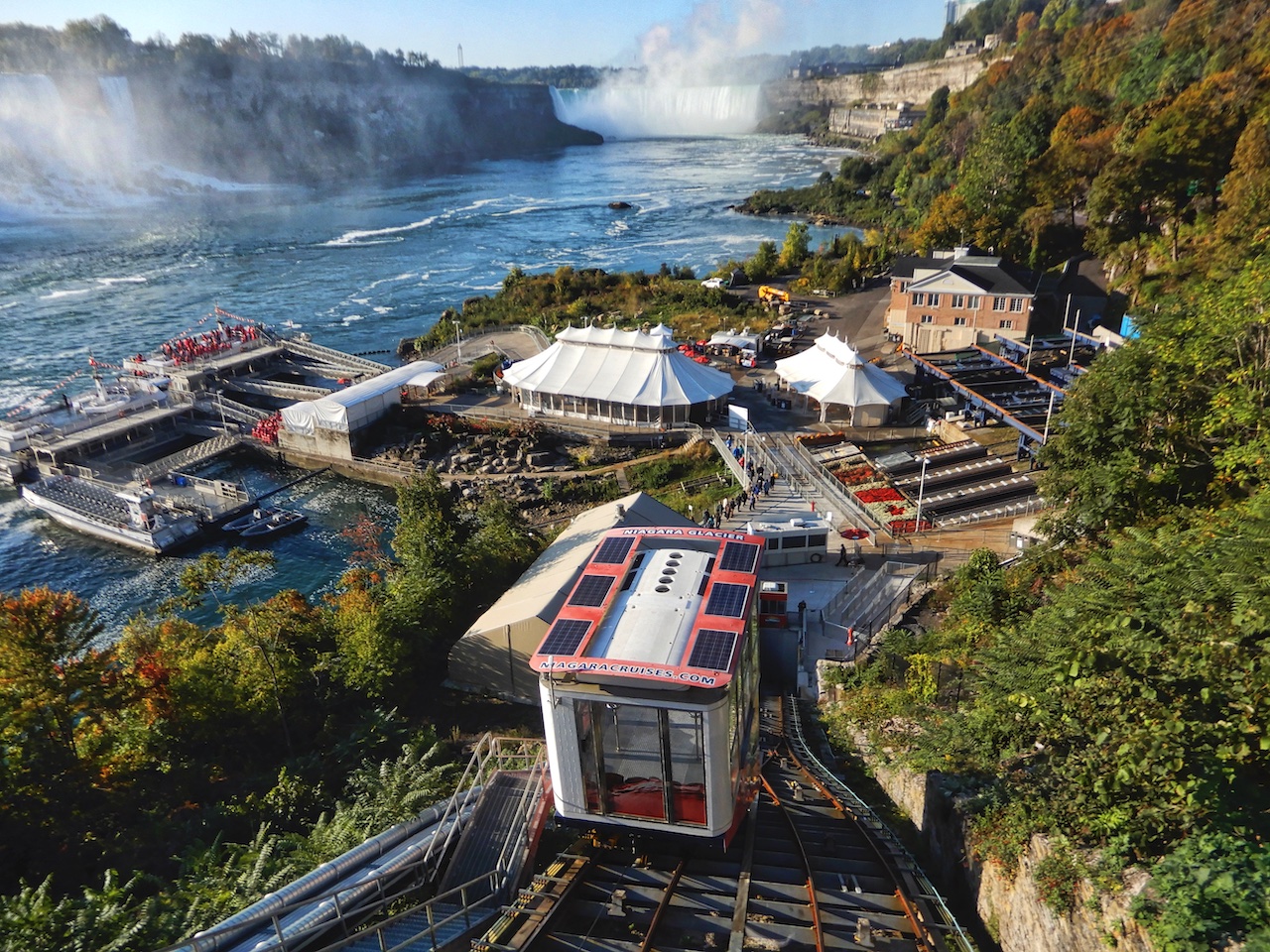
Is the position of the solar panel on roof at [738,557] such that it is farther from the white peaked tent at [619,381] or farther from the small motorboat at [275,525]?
the small motorboat at [275,525]

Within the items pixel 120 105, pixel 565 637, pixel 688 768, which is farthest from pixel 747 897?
pixel 120 105

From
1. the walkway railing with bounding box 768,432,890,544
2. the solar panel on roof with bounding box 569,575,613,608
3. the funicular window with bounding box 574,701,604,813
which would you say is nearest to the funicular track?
the funicular window with bounding box 574,701,604,813

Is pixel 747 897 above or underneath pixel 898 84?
underneath

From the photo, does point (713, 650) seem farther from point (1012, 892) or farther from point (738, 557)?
point (1012, 892)

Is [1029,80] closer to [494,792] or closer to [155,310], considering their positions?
[155,310]

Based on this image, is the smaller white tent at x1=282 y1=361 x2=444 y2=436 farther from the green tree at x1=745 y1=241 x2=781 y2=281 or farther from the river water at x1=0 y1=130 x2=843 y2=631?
the green tree at x1=745 y1=241 x2=781 y2=281

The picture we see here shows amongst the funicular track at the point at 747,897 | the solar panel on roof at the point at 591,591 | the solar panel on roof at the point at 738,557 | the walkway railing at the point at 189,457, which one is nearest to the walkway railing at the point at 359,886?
the funicular track at the point at 747,897

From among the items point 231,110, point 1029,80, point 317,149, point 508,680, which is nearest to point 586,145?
point 317,149
